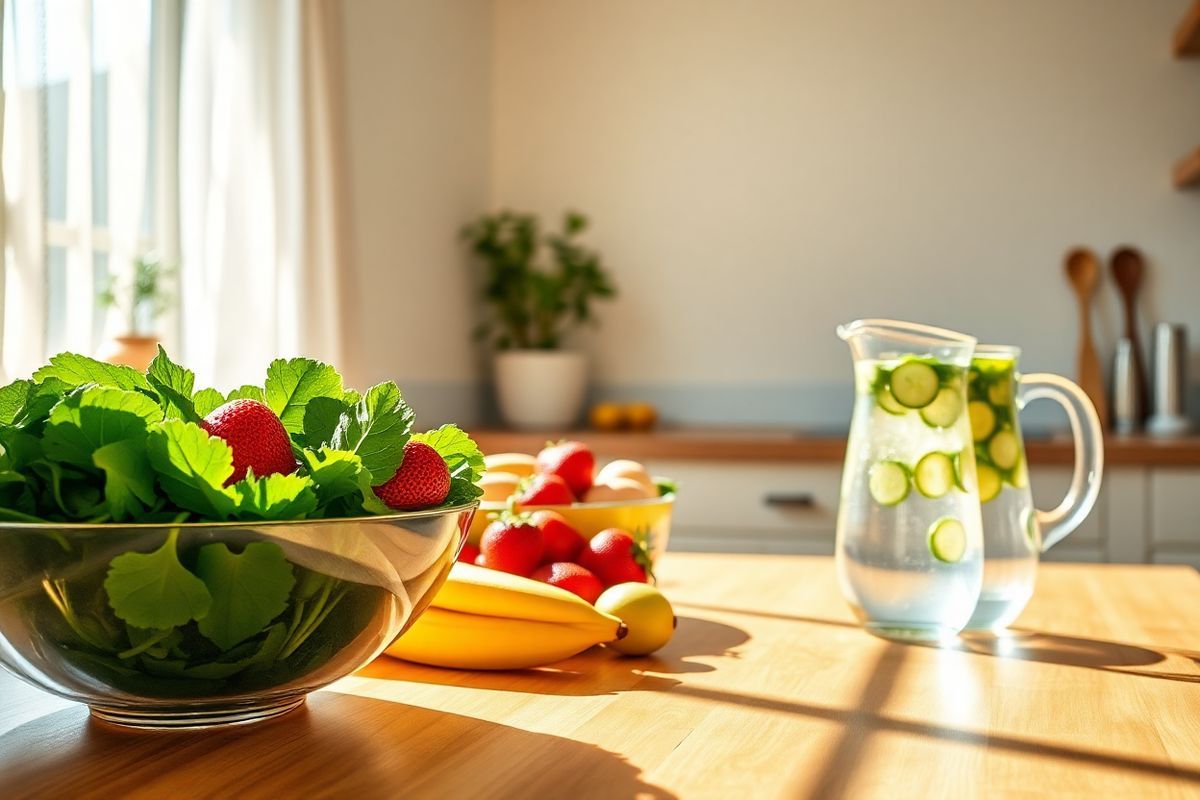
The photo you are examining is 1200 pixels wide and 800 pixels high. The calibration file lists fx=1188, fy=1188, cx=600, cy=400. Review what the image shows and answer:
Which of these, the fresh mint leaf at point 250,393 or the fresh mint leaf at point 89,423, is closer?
the fresh mint leaf at point 89,423

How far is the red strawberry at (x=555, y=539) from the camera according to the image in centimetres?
93

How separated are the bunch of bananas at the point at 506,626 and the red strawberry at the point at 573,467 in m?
0.24

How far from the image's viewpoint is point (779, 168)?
3447 mm

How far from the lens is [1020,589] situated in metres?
0.92

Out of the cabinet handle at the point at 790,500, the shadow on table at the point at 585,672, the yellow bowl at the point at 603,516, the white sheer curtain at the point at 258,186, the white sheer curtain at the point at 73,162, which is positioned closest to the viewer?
the shadow on table at the point at 585,672

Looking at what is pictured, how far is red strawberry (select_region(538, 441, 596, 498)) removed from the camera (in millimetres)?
1051

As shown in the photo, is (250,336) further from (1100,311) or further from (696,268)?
Result: (1100,311)

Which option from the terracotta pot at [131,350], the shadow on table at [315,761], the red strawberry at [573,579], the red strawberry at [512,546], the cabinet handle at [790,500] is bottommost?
the cabinet handle at [790,500]

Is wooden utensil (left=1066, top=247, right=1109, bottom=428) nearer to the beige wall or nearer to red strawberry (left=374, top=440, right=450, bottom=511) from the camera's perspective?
the beige wall

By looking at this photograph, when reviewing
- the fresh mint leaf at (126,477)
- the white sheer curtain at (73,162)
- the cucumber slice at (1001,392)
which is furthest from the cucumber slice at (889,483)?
the white sheer curtain at (73,162)

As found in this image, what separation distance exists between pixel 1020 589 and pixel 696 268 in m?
2.64

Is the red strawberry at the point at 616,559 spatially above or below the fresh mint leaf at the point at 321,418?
below

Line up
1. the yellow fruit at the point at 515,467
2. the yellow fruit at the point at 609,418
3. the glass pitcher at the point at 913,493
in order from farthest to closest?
the yellow fruit at the point at 609,418 → the yellow fruit at the point at 515,467 → the glass pitcher at the point at 913,493

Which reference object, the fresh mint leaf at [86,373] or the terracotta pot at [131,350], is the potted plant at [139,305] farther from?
the fresh mint leaf at [86,373]
